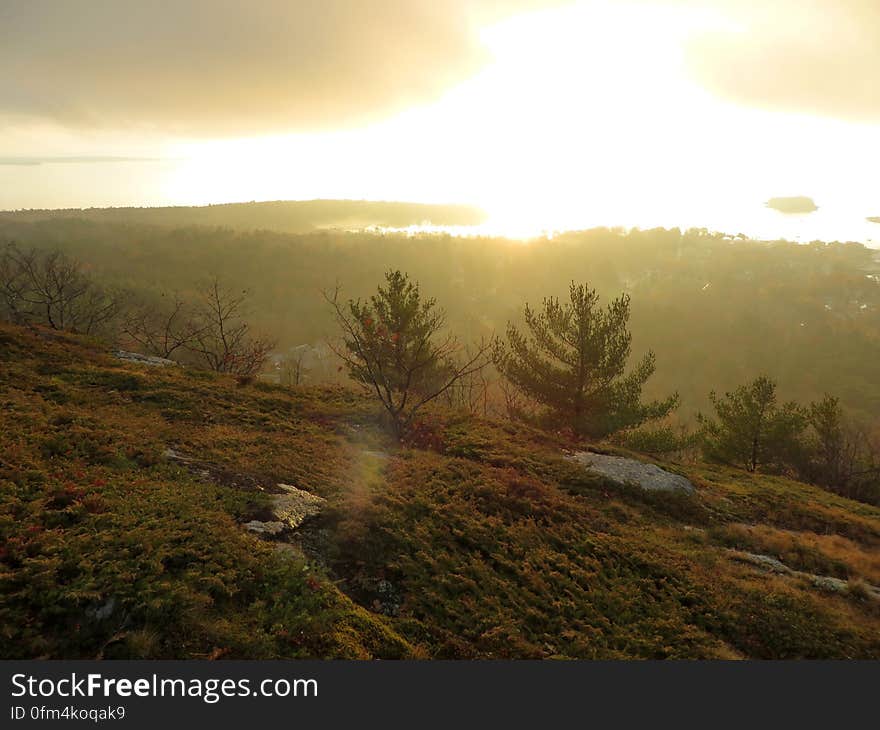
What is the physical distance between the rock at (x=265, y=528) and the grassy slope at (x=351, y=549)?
34 centimetres

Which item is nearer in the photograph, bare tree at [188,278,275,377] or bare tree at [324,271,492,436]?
bare tree at [324,271,492,436]

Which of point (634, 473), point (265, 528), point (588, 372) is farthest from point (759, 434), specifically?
point (265, 528)

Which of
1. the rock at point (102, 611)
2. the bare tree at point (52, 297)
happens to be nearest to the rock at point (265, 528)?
the rock at point (102, 611)

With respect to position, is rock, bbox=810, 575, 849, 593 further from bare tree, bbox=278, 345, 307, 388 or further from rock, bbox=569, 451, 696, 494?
bare tree, bbox=278, 345, 307, 388

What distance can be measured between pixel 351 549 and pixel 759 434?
28.7m

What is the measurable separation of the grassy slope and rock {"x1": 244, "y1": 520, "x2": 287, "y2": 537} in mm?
340

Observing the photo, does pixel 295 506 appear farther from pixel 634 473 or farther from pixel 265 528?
pixel 634 473

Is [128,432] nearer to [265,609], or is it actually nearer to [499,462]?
[265,609]

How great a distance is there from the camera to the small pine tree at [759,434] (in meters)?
28.7

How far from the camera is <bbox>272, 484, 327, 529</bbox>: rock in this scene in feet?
29.2

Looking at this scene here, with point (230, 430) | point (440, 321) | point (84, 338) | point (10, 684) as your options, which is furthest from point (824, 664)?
point (84, 338)

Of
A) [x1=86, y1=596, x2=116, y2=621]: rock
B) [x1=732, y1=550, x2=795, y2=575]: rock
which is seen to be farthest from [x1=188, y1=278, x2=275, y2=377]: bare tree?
[x1=732, y1=550, x2=795, y2=575]: rock

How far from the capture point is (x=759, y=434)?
2870 cm

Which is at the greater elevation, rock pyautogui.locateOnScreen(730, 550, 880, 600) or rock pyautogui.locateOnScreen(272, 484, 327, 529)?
rock pyautogui.locateOnScreen(272, 484, 327, 529)
